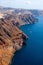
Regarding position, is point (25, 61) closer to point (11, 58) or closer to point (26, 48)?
point (11, 58)

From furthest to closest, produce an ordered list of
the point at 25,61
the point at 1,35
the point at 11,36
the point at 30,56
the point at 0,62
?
the point at 11,36 → the point at 1,35 → the point at 30,56 → the point at 25,61 → the point at 0,62

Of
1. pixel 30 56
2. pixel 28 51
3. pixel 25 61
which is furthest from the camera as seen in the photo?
pixel 28 51

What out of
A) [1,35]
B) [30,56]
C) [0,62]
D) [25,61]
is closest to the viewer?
[0,62]

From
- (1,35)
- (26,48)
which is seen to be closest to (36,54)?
(26,48)

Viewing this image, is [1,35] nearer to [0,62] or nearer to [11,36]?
[11,36]

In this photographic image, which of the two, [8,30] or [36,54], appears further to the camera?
[8,30]

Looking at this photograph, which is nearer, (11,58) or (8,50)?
(11,58)

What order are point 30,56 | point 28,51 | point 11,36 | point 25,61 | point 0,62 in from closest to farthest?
point 0,62, point 25,61, point 30,56, point 28,51, point 11,36

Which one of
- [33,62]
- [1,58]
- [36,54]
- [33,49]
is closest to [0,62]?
[1,58]
